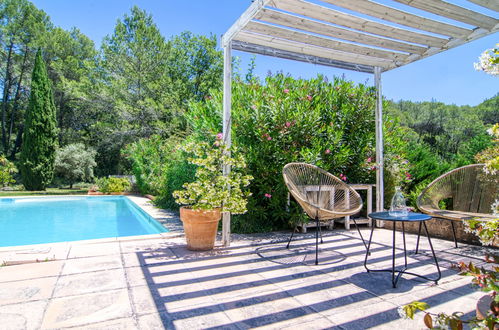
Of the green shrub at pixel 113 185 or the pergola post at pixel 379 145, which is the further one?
the green shrub at pixel 113 185

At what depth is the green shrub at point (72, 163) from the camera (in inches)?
594

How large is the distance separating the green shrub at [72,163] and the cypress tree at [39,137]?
51 cm

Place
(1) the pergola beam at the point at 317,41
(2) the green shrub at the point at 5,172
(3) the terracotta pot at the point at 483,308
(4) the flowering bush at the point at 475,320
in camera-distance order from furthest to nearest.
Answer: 1. (2) the green shrub at the point at 5,172
2. (1) the pergola beam at the point at 317,41
3. (3) the terracotta pot at the point at 483,308
4. (4) the flowering bush at the point at 475,320

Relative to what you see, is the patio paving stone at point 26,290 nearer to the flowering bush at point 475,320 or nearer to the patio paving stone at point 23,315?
the patio paving stone at point 23,315

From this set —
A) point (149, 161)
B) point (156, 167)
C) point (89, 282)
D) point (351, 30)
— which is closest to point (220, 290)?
point (89, 282)

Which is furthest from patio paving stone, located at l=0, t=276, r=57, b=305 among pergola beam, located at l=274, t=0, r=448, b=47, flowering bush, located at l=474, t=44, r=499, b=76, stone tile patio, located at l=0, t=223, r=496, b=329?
pergola beam, located at l=274, t=0, r=448, b=47

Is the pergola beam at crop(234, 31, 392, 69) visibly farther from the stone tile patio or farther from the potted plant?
the stone tile patio

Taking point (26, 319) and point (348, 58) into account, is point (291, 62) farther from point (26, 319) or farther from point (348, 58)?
point (26, 319)

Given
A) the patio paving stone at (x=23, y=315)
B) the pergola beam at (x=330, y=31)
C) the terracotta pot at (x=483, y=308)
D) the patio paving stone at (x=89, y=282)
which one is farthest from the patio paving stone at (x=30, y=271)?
the pergola beam at (x=330, y=31)

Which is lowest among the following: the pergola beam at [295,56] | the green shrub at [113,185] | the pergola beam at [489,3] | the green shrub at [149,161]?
the green shrub at [113,185]

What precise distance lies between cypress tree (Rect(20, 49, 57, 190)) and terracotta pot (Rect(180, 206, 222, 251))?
13688mm

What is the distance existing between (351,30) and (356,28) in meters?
0.30

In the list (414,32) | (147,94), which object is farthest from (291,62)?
(147,94)

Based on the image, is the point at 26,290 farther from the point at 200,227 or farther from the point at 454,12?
the point at 454,12
